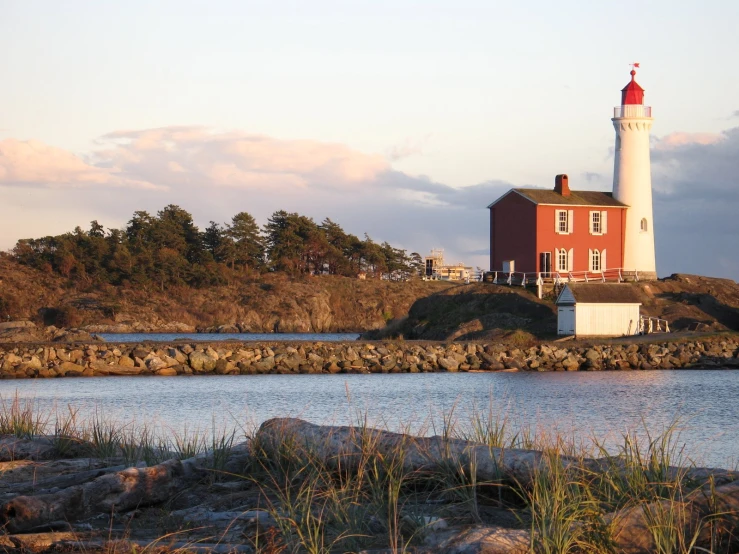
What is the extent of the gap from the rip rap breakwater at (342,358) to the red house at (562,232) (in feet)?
37.1

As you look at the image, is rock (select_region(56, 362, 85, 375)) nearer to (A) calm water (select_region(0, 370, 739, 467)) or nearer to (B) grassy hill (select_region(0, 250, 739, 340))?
(A) calm water (select_region(0, 370, 739, 467))

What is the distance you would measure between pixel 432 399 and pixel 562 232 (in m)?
26.9

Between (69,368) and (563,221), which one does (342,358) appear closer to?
(69,368)

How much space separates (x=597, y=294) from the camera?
4025cm

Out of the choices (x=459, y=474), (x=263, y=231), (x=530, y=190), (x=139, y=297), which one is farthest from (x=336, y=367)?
(x=263, y=231)

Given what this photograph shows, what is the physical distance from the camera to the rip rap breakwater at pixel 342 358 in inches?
1270

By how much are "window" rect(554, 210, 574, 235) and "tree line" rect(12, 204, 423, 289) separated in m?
43.3

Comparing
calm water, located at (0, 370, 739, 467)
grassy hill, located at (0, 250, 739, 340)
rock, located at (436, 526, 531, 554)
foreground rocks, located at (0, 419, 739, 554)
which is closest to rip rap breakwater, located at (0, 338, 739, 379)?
calm water, located at (0, 370, 739, 467)

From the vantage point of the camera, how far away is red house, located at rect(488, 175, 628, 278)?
4741 centimetres

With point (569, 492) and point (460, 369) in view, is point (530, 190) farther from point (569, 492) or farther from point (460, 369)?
point (569, 492)

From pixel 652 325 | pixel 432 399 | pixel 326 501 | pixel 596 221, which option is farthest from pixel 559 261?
pixel 326 501

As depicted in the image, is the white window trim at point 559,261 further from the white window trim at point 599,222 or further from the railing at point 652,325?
the railing at point 652,325

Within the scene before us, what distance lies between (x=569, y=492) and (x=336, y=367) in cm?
2842

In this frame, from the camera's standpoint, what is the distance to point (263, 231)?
301 ft
